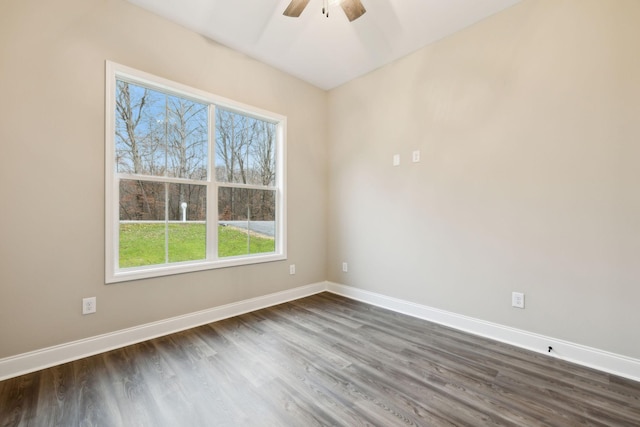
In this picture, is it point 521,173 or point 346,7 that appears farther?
point 521,173

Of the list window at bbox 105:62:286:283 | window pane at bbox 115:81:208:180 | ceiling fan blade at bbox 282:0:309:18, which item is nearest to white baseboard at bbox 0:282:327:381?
window at bbox 105:62:286:283

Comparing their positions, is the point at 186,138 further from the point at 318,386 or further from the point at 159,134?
the point at 318,386

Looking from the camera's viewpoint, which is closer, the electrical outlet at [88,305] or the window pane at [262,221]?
the electrical outlet at [88,305]

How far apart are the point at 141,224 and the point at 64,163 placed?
698 mm

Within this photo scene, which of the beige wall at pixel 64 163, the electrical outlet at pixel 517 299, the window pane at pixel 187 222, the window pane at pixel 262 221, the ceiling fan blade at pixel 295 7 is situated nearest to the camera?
the beige wall at pixel 64 163

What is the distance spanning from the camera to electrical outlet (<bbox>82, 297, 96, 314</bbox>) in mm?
2107

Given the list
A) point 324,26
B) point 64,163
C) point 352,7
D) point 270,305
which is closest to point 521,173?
point 352,7

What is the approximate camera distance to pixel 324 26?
263 centimetres

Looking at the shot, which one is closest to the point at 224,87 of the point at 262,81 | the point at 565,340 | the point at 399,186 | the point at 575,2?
the point at 262,81

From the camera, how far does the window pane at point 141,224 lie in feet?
7.75

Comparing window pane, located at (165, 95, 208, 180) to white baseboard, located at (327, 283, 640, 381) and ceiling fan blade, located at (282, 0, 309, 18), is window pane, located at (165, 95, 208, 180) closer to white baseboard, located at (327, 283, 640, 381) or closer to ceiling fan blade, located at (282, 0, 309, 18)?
ceiling fan blade, located at (282, 0, 309, 18)

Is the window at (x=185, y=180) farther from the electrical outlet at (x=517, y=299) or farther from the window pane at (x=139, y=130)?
the electrical outlet at (x=517, y=299)

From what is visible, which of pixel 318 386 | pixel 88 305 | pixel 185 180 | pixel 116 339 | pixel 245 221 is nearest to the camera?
pixel 318 386

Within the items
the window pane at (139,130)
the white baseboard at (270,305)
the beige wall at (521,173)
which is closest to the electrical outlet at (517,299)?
the beige wall at (521,173)
